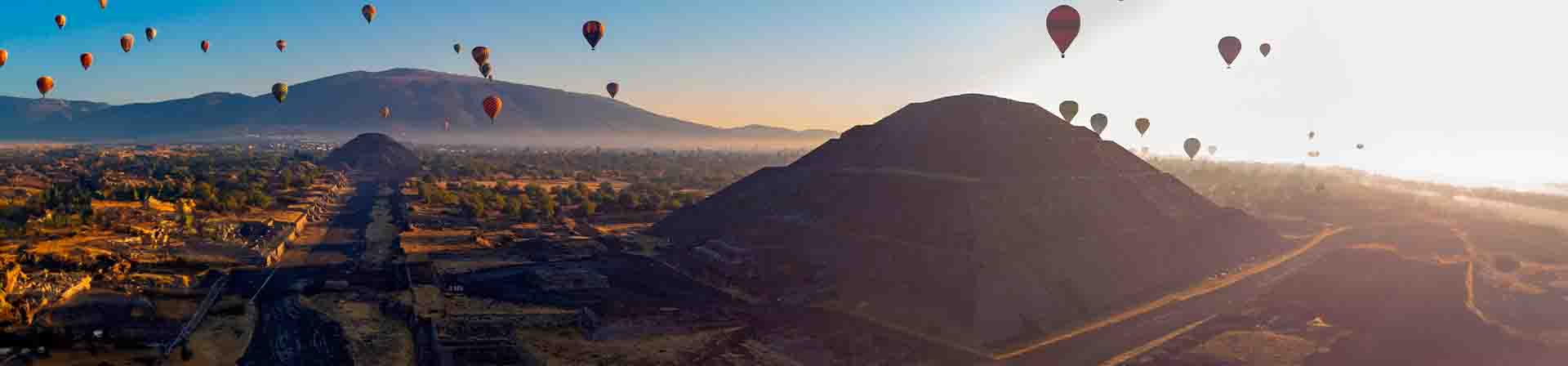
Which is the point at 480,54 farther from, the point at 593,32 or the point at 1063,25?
the point at 1063,25

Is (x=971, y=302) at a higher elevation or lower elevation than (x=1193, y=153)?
lower

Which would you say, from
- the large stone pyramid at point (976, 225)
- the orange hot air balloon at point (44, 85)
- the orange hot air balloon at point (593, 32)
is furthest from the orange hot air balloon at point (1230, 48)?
the orange hot air balloon at point (44, 85)

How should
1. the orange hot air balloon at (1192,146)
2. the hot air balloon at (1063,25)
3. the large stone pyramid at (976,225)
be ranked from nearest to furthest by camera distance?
the large stone pyramid at (976,225) → the hot air balloon at (1063,25) → the orange hot air balloon at (1192,146)

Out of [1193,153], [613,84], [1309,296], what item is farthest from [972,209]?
[1193,153]

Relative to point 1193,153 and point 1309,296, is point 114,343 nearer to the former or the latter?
point 1309,296

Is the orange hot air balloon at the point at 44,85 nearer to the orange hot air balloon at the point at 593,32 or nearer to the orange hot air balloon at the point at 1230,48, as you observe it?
the orange hot air balloon at the point at 593,32

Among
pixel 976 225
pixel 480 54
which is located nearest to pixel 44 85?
pixel 480 54
